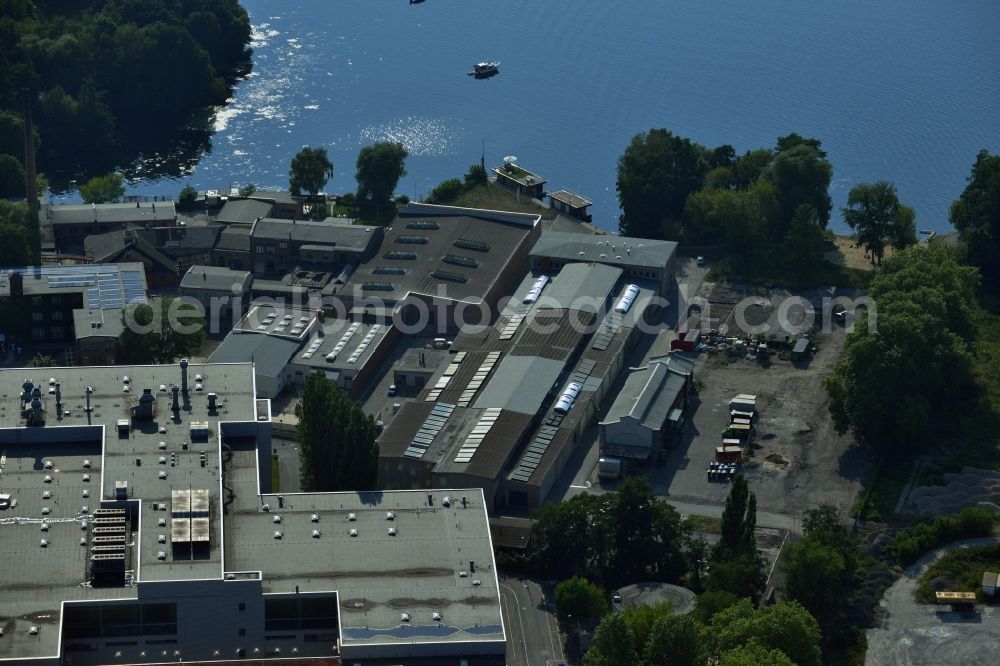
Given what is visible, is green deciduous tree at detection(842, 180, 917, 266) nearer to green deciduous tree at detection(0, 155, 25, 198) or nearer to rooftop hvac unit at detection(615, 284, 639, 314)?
rooftop hvac unit at detection(615, 284, 639, 314)

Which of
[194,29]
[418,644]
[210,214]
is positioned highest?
[194,29]

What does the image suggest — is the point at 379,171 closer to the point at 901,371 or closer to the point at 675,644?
the point at 901,371

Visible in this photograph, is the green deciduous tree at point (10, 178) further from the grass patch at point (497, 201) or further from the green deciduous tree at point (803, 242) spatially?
the green deciduous tree at point (803, 242)

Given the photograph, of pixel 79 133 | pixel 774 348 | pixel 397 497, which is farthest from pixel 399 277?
pixel 79 133

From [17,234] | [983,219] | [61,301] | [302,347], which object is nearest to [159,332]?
[302,347]

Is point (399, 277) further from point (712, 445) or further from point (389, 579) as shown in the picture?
point (389, 579)

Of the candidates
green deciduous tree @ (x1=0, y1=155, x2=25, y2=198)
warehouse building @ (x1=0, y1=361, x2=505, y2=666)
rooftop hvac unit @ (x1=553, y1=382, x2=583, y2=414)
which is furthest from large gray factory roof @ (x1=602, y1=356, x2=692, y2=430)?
green deciduous tree @ (x1=0, y1=155, x2=25, y2=198)

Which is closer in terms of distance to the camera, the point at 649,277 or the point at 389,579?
the point at 389,579
